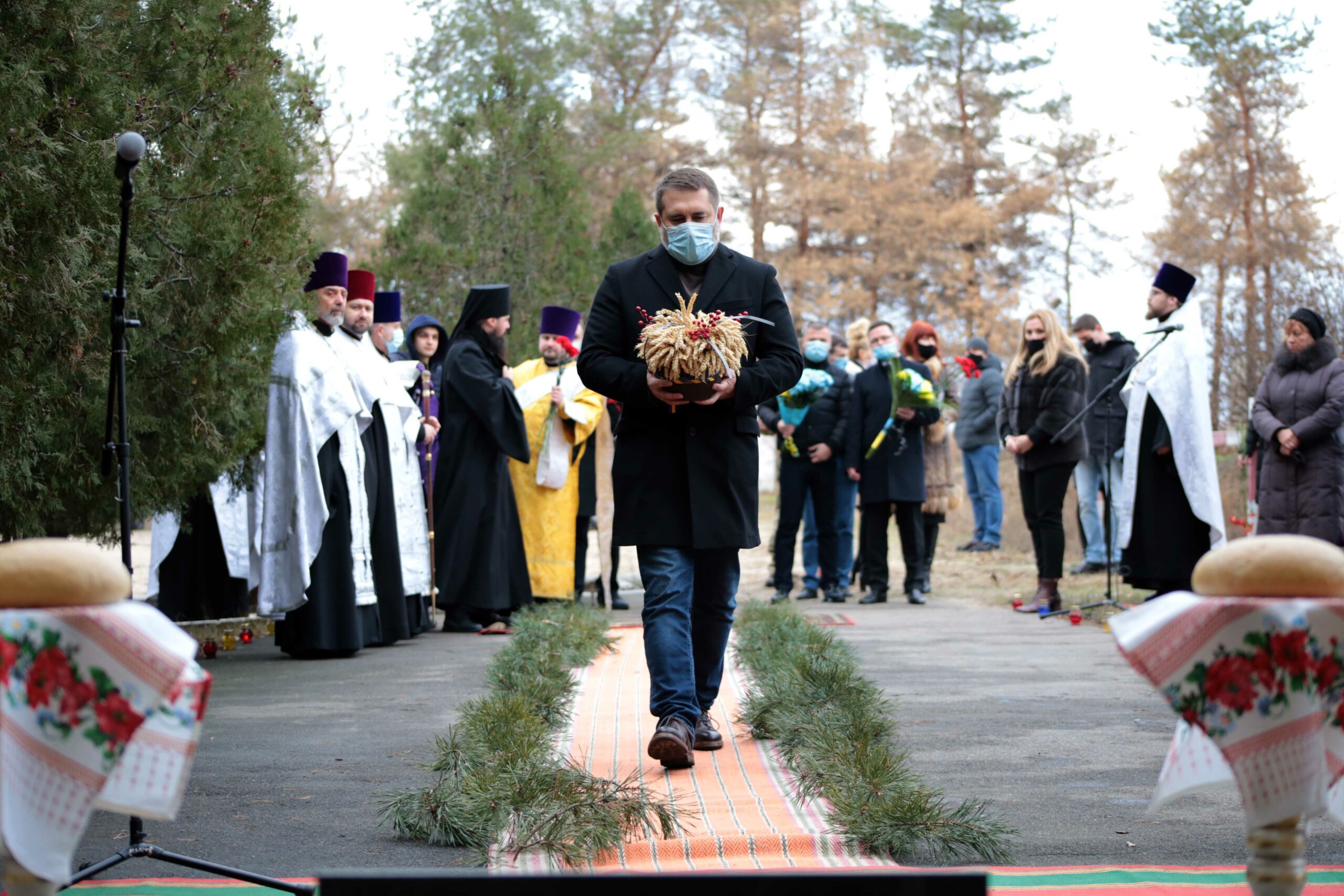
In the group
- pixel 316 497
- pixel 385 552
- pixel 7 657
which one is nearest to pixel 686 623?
pixel 7 657

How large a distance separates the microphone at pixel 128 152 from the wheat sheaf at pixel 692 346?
1.59m

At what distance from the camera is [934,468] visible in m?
12.3

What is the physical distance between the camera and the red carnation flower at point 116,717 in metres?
2.06

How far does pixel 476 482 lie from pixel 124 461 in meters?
5.57

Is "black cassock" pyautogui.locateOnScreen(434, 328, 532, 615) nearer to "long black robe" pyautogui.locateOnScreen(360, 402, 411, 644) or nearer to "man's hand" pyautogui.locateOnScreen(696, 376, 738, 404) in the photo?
"long black robe" pyautogui.locateOnScreen(360, 402, 411, 644)

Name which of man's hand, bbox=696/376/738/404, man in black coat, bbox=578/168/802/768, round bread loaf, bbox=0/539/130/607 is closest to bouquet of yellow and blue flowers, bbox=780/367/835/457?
man in black coat, bbox=578/168/802/768

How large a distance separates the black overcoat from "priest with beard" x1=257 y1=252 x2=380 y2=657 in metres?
3.50

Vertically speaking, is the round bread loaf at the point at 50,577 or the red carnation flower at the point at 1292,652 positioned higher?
the round bread loaf at the point at 50,577

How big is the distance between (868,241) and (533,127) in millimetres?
18859

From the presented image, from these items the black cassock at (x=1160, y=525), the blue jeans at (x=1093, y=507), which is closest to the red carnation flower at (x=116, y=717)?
the black cassock at (x=1160, y=525)

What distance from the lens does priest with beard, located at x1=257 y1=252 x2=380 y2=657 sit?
7844mm

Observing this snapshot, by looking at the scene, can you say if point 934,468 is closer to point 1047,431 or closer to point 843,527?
point 843,527

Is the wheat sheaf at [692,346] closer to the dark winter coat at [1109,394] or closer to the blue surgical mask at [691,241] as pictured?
the blue surgical mask at [691,241]

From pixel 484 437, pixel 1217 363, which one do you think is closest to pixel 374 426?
pixel 484 437
